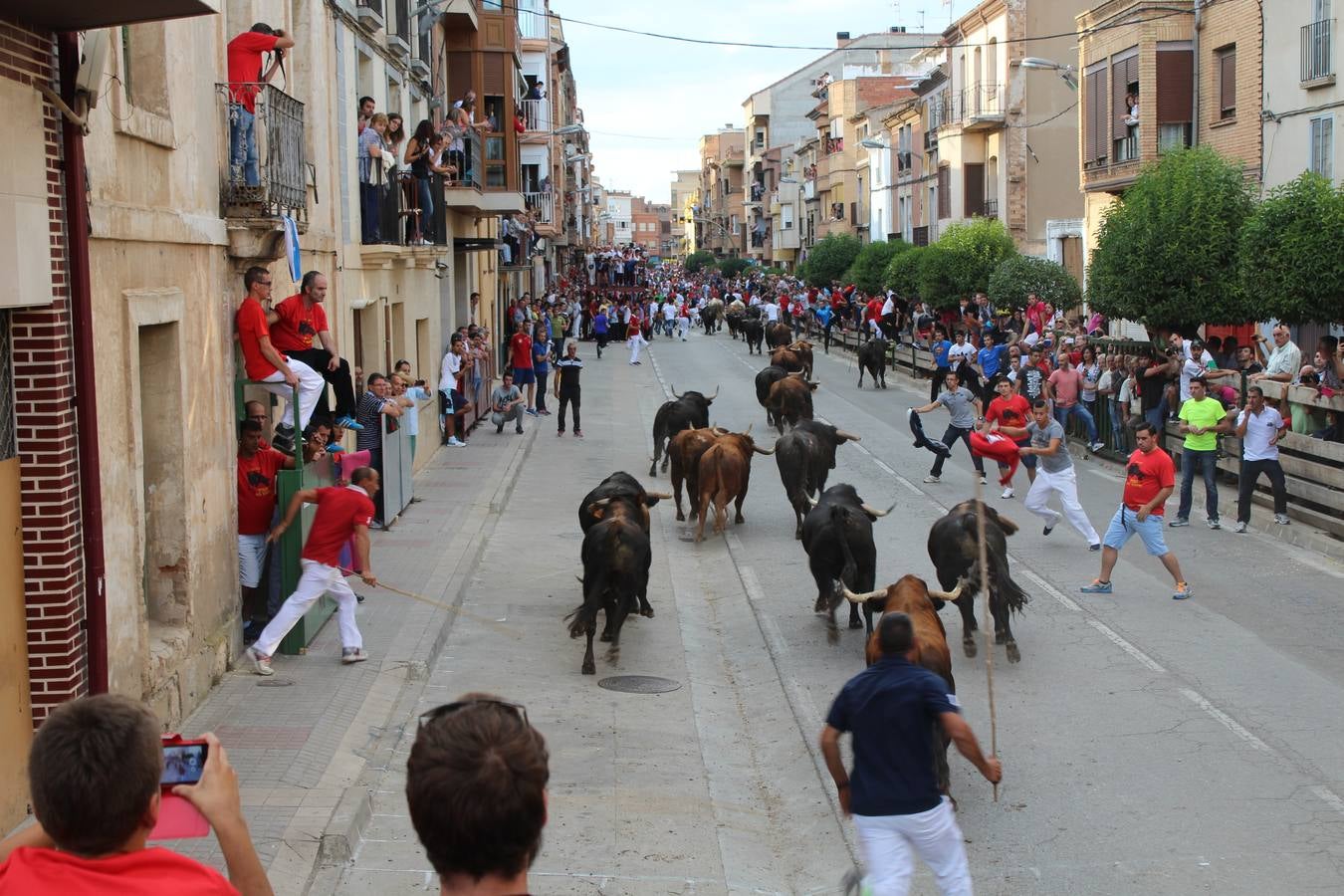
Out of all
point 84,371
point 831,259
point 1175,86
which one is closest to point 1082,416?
point 1175,86

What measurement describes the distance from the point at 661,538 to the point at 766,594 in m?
3.54

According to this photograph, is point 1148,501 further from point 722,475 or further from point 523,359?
point 523,359

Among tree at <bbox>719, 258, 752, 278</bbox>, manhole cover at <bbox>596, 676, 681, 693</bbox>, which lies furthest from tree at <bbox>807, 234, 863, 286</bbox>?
manhole cover at <bbox>596, 676, 681, 693</bbox>

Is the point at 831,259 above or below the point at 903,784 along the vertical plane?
above

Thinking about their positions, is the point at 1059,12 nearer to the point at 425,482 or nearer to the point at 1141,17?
the point at 1141,17

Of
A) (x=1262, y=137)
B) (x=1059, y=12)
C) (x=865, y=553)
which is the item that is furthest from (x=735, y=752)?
(x=1059, y=12)

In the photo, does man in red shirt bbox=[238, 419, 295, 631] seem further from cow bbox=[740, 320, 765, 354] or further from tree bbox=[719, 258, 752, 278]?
tree bbox=[719, 258, 752, 278]

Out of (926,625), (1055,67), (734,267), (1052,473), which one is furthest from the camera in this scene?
(734,267)

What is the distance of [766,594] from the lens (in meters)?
14.8

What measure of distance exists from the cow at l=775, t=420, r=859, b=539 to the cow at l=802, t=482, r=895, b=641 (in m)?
4.09

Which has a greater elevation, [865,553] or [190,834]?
[190,834]

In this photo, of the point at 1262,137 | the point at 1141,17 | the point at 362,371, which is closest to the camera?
the point at 362,371

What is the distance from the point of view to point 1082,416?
23.8 metres

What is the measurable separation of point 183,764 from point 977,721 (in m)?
7.62
